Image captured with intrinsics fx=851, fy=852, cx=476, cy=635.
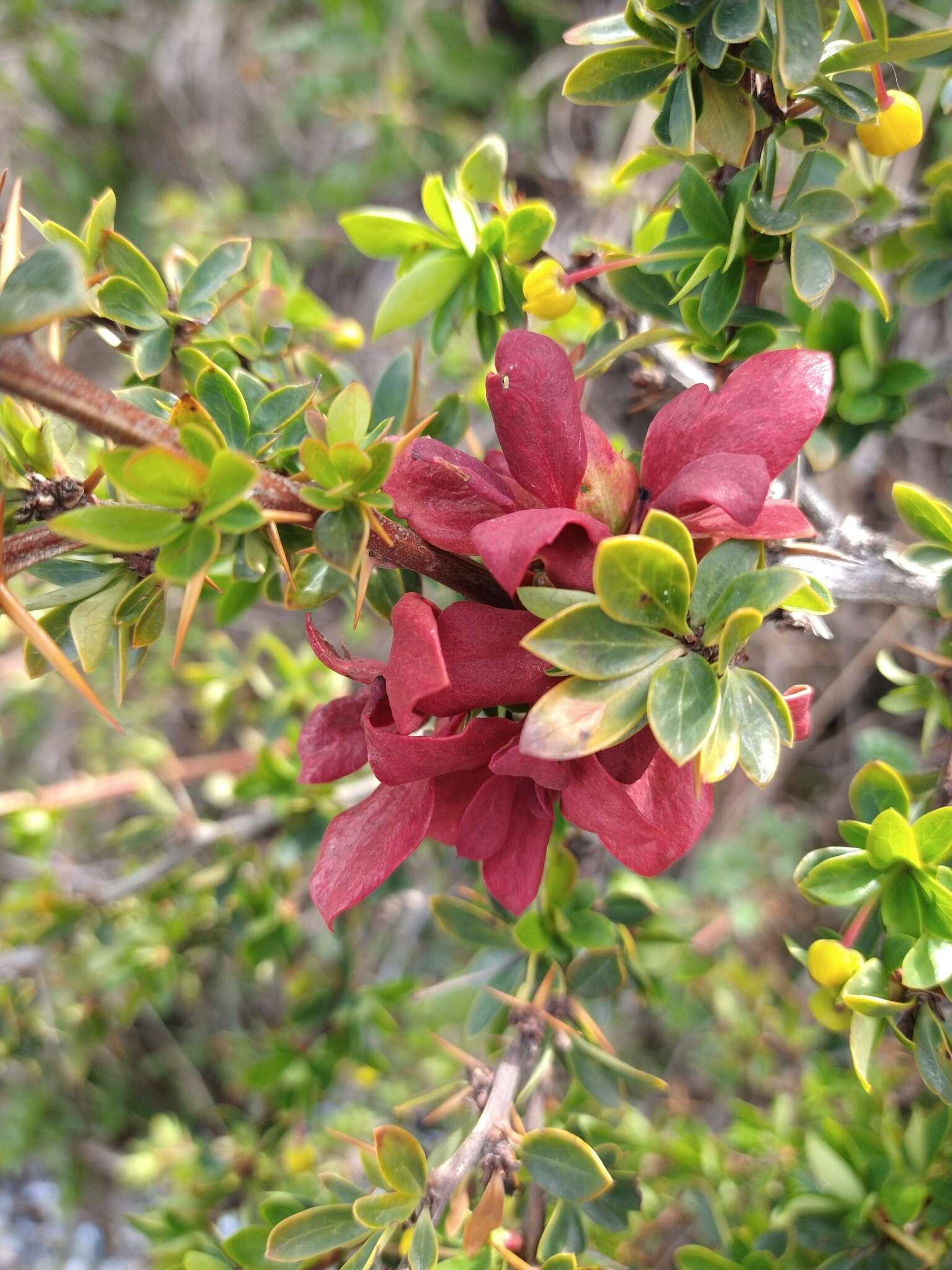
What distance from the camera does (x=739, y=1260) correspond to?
78 cm

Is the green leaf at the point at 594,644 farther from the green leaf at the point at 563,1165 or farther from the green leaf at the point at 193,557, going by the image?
the green leaf at the point at 563,1165

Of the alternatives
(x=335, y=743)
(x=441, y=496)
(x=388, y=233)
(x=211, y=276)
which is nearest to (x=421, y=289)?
(x=388, y=233)

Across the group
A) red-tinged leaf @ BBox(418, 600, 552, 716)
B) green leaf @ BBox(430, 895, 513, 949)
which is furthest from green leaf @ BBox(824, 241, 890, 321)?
green leaf @ BBox(430, 895, 513, 949)

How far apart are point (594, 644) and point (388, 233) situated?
0.43 m

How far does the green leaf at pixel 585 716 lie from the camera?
1.28 ft

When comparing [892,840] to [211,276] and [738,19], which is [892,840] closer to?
[738,19]

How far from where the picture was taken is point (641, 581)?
411 millimetres

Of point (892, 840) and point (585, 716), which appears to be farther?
→ point (892, 840)

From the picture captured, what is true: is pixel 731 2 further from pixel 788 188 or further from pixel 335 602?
pixel 335 602

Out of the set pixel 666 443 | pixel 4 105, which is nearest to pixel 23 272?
pixel 666 443

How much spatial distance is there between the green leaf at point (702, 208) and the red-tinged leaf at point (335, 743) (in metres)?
0.39

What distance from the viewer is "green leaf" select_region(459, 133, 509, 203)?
665mm

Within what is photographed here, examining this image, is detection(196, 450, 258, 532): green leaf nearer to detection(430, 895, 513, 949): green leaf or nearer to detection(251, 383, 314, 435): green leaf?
detection(251, 383, 314, 435): green leaf

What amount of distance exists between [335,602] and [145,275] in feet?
4.46
